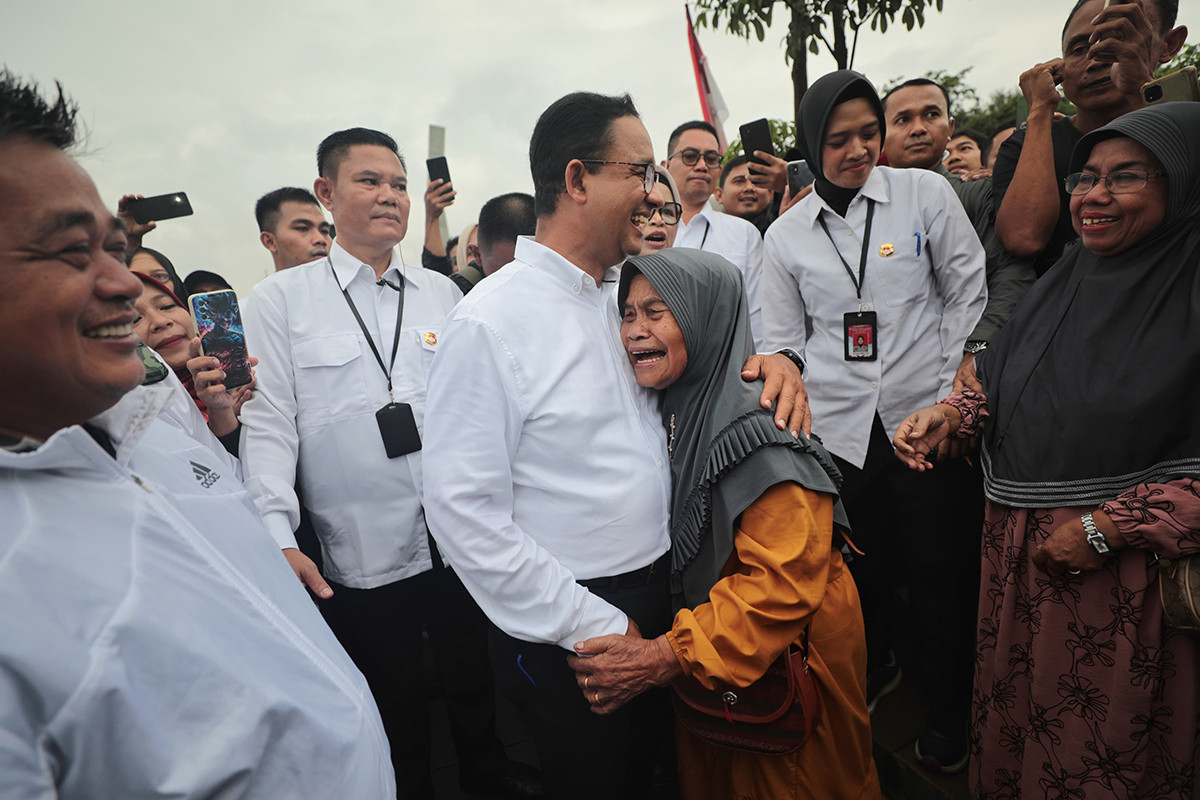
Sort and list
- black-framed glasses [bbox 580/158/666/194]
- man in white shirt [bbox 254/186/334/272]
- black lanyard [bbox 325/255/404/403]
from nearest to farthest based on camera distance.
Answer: black-framed glasses [bbox 580/158/666/194] < black lanyard [bbox 325/255/404/403] < man in white shirt [bbox 254/186/334/272]

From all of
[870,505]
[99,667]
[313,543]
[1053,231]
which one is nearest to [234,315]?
[313,543]

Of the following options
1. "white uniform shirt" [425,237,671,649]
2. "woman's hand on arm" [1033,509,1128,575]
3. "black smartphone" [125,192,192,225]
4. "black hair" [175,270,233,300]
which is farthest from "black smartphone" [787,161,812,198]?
"black hair" [175,270,233,300]

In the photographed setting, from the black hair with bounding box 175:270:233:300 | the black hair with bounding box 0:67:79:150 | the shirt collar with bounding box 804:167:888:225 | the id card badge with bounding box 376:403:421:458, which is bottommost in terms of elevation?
the id card badge with bounding box 376:403:421:458

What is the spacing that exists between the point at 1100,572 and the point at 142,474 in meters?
2.38

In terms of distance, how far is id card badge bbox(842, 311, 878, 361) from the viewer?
2.73 m

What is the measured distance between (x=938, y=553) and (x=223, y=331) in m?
2.96

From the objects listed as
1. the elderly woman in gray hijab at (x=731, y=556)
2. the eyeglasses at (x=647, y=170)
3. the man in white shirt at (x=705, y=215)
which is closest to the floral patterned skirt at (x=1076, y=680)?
the elderly woman in gray hijab at (x=731, y=556)

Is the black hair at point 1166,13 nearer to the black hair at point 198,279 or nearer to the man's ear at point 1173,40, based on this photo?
the man's ear at point 1173,40

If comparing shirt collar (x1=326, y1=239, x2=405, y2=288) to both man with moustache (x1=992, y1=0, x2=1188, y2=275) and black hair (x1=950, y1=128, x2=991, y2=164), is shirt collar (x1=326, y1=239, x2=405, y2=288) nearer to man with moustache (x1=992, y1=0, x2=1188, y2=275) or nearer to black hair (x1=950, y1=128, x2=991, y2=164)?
man with moustache (x1=992, y1=0, x2=1188, y2=275)

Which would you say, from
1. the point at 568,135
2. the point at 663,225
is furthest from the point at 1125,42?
the point at 568,135

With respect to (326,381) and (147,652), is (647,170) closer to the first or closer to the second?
(326,381)

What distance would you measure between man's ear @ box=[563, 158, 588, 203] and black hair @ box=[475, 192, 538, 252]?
67.5 inches

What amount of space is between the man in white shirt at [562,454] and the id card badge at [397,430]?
2.62 feet

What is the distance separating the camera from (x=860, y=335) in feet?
9.00
